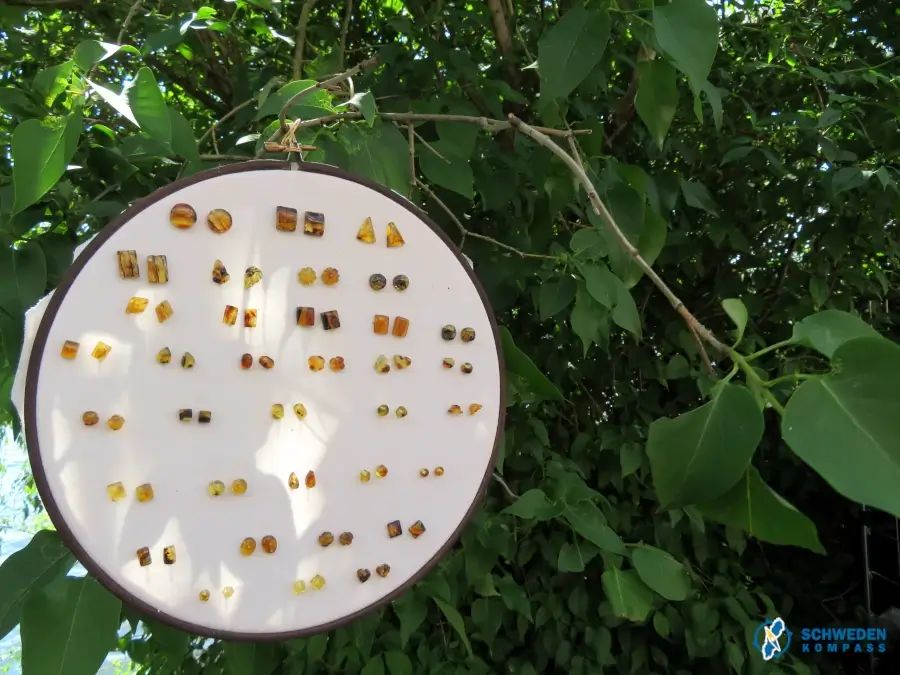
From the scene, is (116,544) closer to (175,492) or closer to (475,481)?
(175,492)

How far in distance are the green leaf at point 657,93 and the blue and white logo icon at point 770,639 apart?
67 cm

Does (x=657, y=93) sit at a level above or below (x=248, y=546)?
above

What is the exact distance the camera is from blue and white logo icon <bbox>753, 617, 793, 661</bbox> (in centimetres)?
79

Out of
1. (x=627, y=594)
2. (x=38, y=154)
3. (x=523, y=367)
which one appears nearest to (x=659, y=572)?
(x=627, y=594)

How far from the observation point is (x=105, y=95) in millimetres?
252

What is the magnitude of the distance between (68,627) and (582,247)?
0.37m

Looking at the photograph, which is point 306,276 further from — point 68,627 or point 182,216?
point 68,627

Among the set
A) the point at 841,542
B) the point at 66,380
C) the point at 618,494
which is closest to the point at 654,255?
the point at 66,380

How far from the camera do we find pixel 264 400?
24cm

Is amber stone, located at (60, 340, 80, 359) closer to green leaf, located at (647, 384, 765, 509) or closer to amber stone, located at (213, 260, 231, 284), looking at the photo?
amber stone, located at (213, 260, 231, 284)

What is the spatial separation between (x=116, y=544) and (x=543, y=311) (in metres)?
0.34

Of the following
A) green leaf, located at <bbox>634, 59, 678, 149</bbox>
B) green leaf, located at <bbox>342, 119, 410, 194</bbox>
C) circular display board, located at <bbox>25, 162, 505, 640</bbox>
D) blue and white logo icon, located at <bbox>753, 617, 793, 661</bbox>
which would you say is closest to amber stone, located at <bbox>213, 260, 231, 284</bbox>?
circular display board, located at <bbox>25, 162, 505, 640</bbox>

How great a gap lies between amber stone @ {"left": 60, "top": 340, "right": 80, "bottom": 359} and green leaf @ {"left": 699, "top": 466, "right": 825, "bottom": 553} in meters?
0.22

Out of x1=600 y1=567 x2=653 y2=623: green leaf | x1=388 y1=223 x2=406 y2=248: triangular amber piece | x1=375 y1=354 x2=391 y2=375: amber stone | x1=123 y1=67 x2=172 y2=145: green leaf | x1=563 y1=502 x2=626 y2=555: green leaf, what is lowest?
x1=600 y1=567 x2=653 y2=623: green leaf
